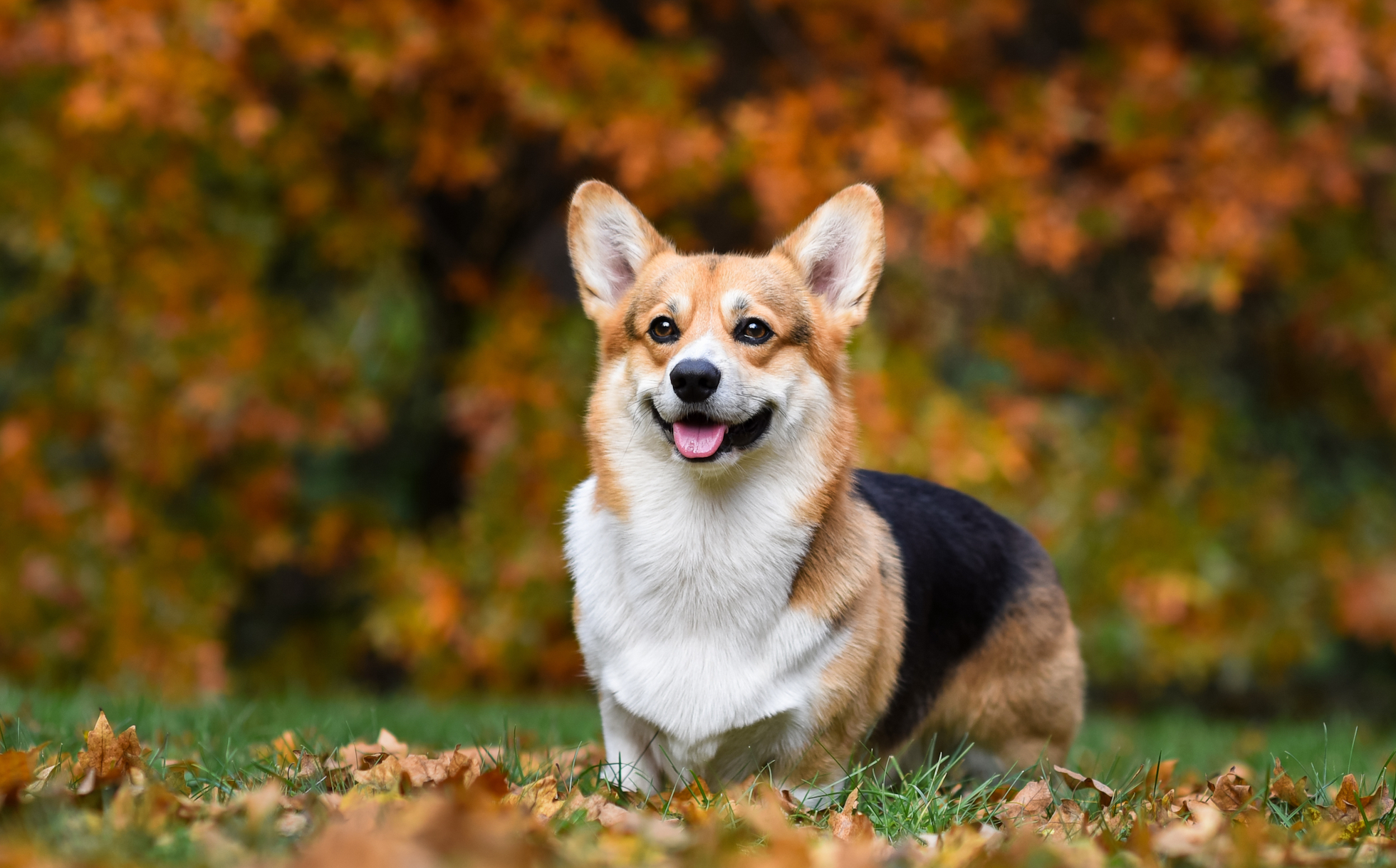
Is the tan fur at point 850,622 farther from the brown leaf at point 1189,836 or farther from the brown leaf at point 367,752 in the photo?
Answer: the brown leaf at point 367,752

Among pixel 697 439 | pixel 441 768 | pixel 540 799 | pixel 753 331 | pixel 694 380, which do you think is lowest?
pixel 441 768

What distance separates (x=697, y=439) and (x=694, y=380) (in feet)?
0.56

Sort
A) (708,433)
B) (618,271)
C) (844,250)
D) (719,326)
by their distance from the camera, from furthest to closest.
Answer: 1. (618,271)
2. (844,250)
3. (719,326)
4. (708,433)

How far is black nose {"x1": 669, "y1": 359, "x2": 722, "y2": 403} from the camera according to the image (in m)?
3.16

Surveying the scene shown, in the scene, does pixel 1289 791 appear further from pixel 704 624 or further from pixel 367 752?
pixel 367 752

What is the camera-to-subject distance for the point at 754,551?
11.0 feet

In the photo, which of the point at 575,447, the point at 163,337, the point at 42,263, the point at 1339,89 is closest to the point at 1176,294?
the point at 1339,89

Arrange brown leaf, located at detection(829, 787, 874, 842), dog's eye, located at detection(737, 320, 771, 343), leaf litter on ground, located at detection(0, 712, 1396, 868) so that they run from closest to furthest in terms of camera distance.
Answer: leaf litter on ground, located at detection(0, 712, 1396, 868) < brown leaf, located at detection(829, 787, 874, 842) < dog's eye, located at detection(737, 320, 771, 343)

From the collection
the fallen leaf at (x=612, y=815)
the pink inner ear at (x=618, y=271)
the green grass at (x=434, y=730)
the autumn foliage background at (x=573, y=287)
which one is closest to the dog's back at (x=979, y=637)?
the green grass at (x=434, y=730)

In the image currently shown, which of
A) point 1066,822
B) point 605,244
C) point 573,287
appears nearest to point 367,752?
point 605,244

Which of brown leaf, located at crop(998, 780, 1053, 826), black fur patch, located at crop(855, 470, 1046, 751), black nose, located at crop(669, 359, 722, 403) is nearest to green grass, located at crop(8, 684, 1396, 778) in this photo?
black fur patch, located at crop(855, 470, 1046, 751)

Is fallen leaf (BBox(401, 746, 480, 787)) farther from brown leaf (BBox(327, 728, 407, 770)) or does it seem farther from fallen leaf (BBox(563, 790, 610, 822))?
fallen leaf (BBox(563, 790, 610, 822))

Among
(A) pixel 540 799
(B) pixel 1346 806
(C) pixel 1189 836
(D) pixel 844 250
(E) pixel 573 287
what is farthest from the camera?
(E) pixel 573 287

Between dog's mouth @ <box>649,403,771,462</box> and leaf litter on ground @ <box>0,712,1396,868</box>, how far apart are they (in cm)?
83
